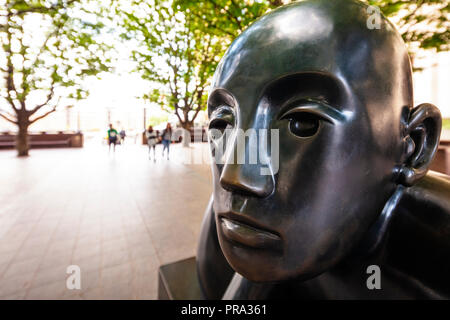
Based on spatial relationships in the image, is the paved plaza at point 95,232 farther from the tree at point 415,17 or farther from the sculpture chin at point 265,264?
the tree at point 415,17

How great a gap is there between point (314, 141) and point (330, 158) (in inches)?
2.9

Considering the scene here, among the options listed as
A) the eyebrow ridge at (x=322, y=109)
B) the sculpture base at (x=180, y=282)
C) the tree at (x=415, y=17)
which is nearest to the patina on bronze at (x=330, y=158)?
the eyebrow ridge at (x=322, y=109)

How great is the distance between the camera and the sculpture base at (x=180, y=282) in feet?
5.98

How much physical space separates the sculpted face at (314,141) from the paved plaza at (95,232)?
91.8 inches

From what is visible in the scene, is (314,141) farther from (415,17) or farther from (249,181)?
(415,17)

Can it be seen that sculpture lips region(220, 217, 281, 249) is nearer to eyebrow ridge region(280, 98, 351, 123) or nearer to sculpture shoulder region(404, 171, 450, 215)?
eyebrow ridge region(280, 98, 351, 123)

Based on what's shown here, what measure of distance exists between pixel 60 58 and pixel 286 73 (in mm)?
13868

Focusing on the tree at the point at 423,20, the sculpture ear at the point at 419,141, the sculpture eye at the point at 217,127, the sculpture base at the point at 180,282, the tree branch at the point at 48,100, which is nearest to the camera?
the sculpture ear at the point at 419,141

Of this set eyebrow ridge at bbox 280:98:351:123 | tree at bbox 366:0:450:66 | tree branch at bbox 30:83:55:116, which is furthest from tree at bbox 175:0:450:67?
tree branch at bbox 30:83:55:116

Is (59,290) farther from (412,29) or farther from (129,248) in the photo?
(412,29)

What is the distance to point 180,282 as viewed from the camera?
198cm

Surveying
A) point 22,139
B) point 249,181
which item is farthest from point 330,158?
point 22,139

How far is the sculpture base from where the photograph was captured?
1822 millimetres

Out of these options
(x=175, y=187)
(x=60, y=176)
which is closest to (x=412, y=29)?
(x=175, y=187)
